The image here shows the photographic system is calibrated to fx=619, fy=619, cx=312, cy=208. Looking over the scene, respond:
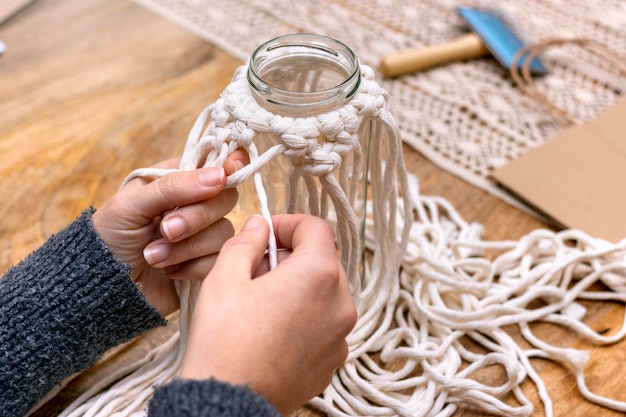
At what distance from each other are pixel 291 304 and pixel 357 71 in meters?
0.19

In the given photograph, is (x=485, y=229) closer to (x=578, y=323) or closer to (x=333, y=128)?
(x=578, y=323)

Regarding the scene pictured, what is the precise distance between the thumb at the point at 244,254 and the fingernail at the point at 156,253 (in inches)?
2.8

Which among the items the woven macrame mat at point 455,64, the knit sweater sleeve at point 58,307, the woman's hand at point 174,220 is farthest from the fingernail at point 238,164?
the woven macrame mat at point 455,64

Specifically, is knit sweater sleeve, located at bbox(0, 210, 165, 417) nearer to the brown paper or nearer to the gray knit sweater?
the gray knit sweater

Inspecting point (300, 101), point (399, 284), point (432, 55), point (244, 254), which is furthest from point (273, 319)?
point (432, 55)

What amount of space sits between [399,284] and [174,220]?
0.87ft

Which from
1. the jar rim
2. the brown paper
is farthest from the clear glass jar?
the brown paper

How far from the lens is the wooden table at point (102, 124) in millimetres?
591

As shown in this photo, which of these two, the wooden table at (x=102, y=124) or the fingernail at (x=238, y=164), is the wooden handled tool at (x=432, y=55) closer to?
the wooden table at (x=102, y=124)

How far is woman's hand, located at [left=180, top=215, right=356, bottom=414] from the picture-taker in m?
0.37

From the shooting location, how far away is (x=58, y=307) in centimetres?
49

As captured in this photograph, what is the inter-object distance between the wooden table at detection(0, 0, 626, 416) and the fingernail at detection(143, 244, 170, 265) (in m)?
0.15

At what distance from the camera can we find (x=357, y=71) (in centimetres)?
46

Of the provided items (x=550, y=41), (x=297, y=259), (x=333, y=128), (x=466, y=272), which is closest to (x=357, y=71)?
(x=333, y=128)
